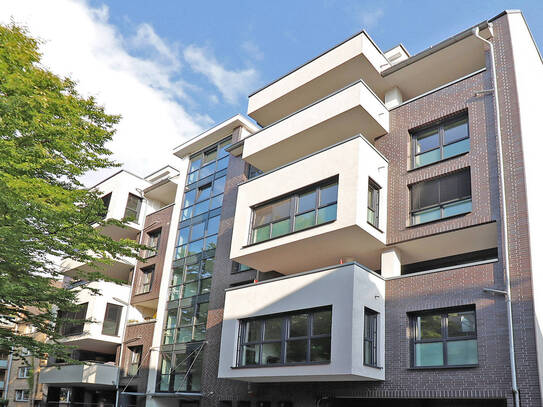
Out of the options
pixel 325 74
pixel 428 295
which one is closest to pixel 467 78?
pixel 325 74

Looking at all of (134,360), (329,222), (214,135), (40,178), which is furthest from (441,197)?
(134,360)

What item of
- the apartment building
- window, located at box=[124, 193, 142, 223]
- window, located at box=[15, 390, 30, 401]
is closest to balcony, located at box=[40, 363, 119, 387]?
the apartment building

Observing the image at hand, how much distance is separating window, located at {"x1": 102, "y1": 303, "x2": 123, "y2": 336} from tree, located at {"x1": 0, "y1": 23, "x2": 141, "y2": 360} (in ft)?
31.6

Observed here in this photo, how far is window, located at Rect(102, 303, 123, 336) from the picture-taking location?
26062 mm

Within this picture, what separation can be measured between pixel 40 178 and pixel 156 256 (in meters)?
12.4

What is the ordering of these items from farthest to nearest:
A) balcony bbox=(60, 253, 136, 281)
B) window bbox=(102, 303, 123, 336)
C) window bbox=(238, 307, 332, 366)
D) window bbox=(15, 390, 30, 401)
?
1. window bbox=(15, 390, 30, 401)
2. balcony bbox=(60, 253, 136, 281)
3. window bbox=(102, 303, 123, 336)
4. window bbox=(238, 307, 332, 366)

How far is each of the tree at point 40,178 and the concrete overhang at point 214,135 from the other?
8981 mm

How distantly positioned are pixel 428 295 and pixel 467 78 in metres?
7.00

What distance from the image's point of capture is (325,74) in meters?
19.9

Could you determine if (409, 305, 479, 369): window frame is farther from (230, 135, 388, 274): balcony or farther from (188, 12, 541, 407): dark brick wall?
(230, 135, 388, 274): balcony

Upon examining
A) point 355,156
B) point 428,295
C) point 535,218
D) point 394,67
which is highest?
point 394,67

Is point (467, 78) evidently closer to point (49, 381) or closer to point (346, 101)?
point (346, 101)

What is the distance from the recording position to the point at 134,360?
24906mm

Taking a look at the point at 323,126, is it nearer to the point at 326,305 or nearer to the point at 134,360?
the point at 326,305
